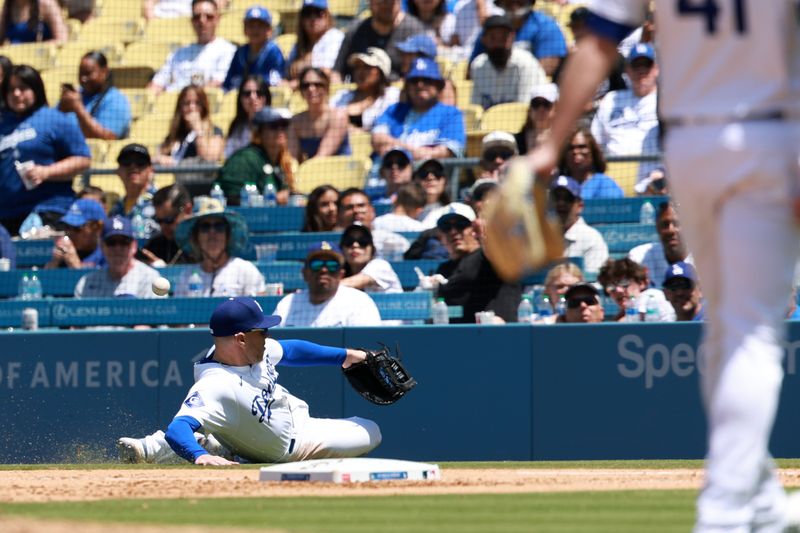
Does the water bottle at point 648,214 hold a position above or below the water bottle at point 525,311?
above

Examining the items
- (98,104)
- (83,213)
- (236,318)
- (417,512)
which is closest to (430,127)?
(83,213)

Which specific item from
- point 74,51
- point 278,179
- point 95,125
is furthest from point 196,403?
point 74,51

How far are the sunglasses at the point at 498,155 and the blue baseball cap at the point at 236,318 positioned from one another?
11.0 feet

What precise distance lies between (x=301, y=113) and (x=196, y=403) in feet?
15.7

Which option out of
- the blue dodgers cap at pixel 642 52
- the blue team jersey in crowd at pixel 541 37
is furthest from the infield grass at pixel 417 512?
the blue team jersey in crowd at pixel 541 37

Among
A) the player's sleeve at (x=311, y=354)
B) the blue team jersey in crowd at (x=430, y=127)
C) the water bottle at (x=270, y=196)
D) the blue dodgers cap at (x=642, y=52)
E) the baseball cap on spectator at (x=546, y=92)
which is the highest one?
the blue dodgers cap at (x=642, y=52)

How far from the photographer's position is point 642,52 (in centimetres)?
1095

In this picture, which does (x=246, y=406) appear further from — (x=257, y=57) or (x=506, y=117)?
(x=257, y=57)

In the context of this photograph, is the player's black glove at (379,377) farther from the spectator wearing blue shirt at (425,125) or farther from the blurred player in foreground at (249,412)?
the spectator wearing blue shirt at (425,125)

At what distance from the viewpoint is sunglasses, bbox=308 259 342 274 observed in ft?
31.6

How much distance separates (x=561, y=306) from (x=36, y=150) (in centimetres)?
470

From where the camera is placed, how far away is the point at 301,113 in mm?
12086

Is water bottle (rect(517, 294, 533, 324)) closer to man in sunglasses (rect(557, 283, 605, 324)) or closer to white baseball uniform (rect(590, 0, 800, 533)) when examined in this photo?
man in sunglasses (rect(557, 283, 605, 324))

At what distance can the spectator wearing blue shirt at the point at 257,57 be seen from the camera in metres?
12.9
